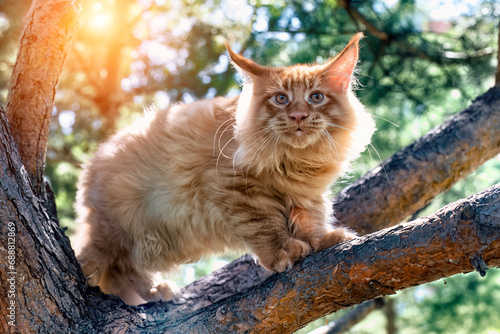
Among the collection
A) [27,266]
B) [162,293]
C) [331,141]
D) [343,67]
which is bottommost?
[27,266]

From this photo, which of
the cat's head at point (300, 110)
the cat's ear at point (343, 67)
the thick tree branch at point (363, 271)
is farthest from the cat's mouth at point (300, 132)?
the thick tree branch at point (363, 271)

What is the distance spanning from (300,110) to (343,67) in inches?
14.5

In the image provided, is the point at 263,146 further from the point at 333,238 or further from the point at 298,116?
the point at 333,238

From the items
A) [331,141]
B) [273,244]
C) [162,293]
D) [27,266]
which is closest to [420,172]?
[331,141]

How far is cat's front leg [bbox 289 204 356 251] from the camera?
1.80m

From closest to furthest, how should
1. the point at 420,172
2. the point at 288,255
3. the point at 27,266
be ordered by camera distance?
1. the point at 27,266
2. the point at 288,255
3. the point at 420,172

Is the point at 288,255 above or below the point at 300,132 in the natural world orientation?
below

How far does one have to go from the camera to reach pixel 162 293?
2.39m

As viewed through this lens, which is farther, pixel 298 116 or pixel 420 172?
pixel 420 172

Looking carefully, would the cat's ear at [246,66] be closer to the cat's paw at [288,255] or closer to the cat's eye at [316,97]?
the cat's eye at [316,97]

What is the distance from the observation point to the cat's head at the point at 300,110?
2.00m

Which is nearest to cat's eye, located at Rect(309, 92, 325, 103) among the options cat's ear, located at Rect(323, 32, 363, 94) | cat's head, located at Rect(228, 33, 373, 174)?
cat's head, located at Rect(228, 33, 373, 174)

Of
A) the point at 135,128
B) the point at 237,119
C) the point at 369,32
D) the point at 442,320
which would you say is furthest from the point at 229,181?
the point at 442,320

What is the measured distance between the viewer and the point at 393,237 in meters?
1.41
